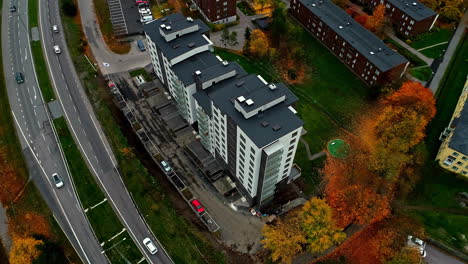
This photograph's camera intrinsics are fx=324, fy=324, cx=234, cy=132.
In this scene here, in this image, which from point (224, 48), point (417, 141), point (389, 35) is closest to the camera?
point (417, 141)

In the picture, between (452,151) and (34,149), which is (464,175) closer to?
(452,151)

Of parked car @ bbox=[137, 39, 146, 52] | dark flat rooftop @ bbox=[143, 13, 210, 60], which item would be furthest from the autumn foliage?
parked car @ bbox=[137, 39, 146, 52]

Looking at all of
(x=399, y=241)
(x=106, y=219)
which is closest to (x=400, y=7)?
(x=399, y=241)

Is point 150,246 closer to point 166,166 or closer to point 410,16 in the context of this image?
point 166,166

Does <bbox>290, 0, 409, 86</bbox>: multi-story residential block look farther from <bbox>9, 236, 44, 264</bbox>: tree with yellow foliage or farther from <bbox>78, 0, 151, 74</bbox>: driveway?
<bbox>9, 236, 44, 264</bbox>: tree with yellow foliage

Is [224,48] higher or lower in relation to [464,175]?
higher

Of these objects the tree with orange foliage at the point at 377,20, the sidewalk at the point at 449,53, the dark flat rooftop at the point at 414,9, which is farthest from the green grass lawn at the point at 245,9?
the sidewalk at the point at 449,53

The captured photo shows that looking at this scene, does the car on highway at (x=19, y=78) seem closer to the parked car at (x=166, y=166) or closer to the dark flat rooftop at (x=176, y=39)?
the dark flat rooftop at (x=176, y=39)
